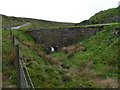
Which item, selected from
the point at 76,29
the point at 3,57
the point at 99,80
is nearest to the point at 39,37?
the point at 76,29

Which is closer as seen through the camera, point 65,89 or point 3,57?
point 65,89

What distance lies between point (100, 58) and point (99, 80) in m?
5.37

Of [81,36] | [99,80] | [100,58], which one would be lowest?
[99,80]

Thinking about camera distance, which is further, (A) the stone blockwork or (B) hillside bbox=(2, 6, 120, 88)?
(A) the stone blockwork

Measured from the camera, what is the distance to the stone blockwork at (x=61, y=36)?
1467 inches

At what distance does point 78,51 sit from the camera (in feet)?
95.0

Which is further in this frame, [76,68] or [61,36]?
[61,36]

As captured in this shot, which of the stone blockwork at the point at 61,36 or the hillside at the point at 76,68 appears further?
the stone blockwork at the point at 61,36

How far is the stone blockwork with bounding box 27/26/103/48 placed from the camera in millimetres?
37250

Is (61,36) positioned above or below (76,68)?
above

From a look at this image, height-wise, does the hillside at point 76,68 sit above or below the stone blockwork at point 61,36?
below

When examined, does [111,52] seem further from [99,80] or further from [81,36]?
[81,36]

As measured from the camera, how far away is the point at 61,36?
129 feet

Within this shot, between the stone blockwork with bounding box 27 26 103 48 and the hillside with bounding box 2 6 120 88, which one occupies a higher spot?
the stone blockwork with bounding box 27 26 103 48
